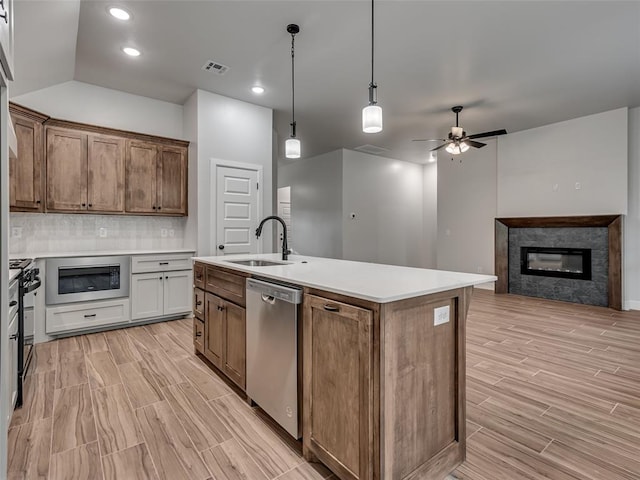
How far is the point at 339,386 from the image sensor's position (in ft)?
4.75

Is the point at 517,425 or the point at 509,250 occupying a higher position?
the point at 509,250

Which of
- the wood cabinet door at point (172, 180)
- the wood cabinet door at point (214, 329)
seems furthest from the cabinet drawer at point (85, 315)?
the wood cabinet door at point (214, 329)

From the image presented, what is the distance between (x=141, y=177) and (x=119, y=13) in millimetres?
1902

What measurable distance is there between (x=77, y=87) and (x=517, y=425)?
5588mm

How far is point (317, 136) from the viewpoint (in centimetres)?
648

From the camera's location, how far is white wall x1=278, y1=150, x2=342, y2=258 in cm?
750

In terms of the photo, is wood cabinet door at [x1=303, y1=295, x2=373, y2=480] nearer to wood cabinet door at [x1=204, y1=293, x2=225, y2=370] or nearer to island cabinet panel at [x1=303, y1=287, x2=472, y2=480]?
island cabinet panel at [x1=303, y1=287, x2=472, y2=480]

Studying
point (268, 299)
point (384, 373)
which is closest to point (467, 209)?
point (268, 299)

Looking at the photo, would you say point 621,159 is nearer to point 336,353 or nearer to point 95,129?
point 336,353

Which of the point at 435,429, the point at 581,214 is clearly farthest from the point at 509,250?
the point at 435,429

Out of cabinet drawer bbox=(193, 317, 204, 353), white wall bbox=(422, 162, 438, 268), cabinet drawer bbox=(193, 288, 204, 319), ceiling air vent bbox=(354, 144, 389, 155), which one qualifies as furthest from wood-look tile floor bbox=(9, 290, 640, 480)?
white wall bbox=(422, 162, 438, 268)

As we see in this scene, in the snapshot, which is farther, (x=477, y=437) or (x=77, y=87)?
(x=77, y=87)

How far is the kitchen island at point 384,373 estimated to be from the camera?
130cm

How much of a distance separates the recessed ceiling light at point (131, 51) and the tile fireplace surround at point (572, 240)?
19.9ft
